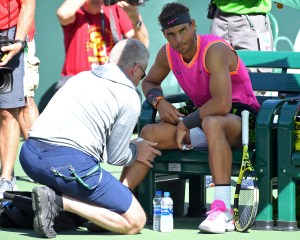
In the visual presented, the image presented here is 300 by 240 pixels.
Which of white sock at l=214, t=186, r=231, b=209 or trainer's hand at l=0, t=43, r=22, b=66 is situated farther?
trainer's hand at l=0, t=43, r=22, b=66

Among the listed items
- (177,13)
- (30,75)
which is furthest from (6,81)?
(177,13)

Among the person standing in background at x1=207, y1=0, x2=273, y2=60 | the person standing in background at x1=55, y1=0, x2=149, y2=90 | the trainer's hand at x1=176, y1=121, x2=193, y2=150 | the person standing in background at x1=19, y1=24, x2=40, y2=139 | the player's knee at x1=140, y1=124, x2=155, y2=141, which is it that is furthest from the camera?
the person standing in background at x1=55, y1=0, x2=149, y2=90

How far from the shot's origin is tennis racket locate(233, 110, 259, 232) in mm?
7816

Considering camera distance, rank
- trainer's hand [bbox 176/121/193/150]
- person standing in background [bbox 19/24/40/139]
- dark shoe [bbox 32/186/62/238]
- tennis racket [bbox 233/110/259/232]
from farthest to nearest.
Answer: person standing in background [bbox 19/24/40/139], trainer's hand [bbox 176/121/193/150], tennis racket [bbox 233/110/259/232], dark shoe [bbox 32/186/62/238]

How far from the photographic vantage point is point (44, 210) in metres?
7.58

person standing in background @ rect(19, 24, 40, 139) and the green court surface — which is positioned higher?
person standing in background @ rect(19, 24, 40, 139)

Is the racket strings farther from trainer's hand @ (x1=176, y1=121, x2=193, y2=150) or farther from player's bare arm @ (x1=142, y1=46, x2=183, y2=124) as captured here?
player's bare arm @ (x1=142, y1=46, x2=183, y2=124)

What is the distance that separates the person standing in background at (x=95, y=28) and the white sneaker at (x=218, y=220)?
4.45 m

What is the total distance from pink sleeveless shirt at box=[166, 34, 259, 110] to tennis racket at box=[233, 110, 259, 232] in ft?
1.34

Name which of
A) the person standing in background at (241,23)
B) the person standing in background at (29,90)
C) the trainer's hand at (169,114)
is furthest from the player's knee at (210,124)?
the person standing in background at (241,23)

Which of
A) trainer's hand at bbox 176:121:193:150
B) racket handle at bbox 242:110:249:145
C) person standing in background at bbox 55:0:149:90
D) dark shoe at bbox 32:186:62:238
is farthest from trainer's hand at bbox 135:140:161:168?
person standing in background at bbox 55:0:149:90

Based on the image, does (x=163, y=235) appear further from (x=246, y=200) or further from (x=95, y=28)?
(x=95, y=28)

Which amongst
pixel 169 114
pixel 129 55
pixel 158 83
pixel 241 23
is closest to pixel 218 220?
pixel 169 114

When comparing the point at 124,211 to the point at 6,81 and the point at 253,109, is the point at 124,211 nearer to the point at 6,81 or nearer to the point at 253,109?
the point at 253,109
